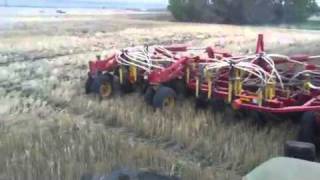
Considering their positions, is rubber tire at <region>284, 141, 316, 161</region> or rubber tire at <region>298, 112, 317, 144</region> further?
rubber tire at <region>298, 112, 317, 144</region>

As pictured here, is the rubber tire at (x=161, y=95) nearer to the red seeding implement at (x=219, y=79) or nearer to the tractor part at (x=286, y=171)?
the red seeding implement at (x=219, y=79)

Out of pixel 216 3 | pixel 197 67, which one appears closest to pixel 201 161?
pixel 197 67

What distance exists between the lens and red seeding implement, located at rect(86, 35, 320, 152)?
206 inches

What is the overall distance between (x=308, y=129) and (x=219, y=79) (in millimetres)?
1528

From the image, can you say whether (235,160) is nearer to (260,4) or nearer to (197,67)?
(197,67)

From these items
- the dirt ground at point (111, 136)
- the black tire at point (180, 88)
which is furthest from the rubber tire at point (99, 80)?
the black tire at point (180, 88)

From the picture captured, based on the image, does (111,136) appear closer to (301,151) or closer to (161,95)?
(161,95)

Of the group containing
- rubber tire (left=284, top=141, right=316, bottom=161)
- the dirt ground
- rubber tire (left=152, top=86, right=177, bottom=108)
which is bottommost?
the dirt ground

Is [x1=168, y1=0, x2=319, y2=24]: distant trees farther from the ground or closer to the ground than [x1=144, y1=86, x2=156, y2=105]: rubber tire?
closer to the ground

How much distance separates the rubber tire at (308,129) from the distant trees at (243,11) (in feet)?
81.8

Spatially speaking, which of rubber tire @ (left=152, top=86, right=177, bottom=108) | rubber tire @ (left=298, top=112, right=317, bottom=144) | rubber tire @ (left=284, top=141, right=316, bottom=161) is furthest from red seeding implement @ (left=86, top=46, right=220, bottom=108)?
rubber tire @ (left=284, top=141, right=316, bottom=161)

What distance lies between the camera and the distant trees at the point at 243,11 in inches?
1164

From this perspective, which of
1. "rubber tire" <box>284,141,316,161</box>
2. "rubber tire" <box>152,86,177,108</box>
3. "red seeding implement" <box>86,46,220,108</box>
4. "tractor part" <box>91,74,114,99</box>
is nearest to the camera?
"rubber tire" <box>284,141,316,161</box>

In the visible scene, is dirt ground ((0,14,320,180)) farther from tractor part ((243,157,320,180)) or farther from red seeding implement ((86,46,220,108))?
tractor part ((243,157,320,180))
